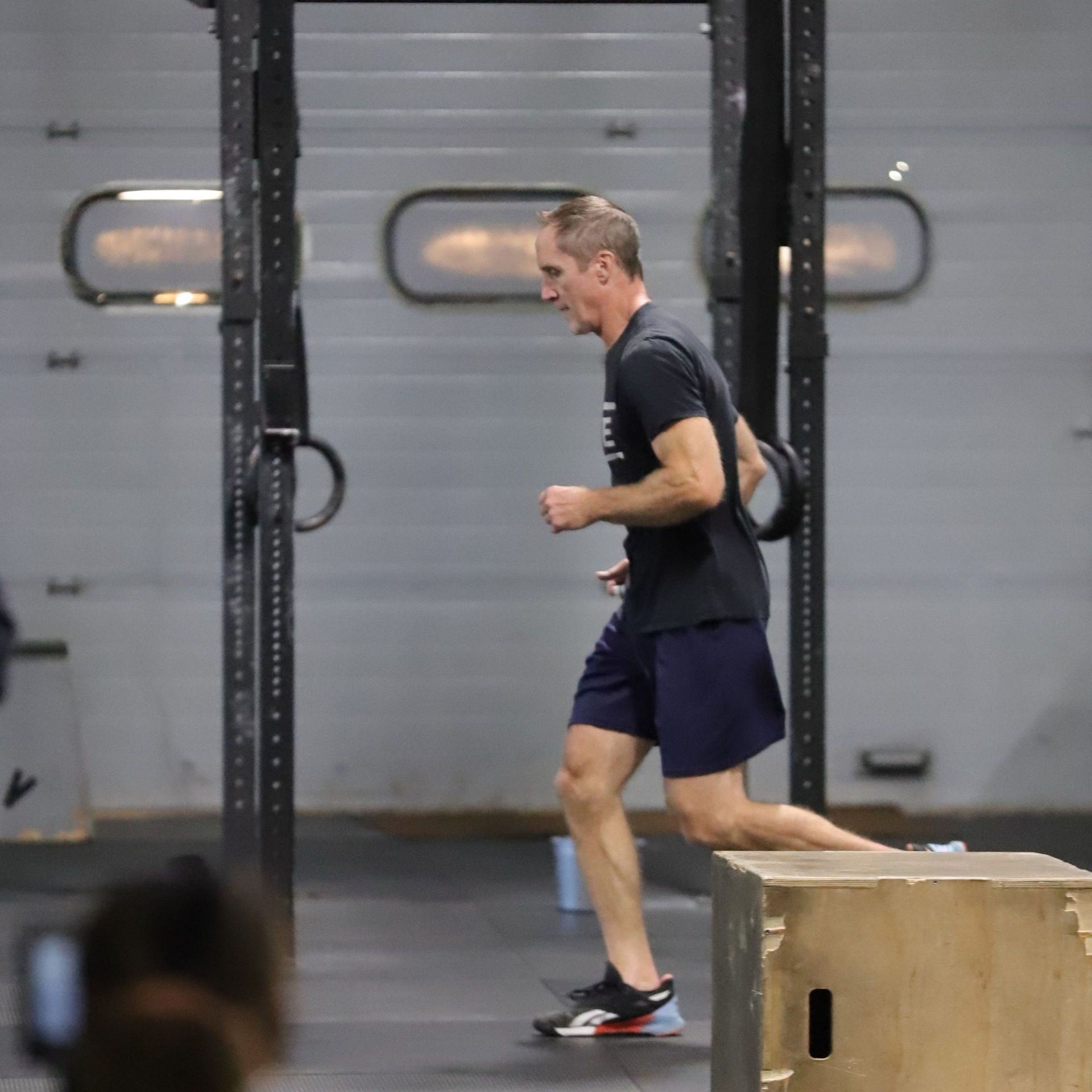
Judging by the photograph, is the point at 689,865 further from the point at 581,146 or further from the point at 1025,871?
the point at 1025,871

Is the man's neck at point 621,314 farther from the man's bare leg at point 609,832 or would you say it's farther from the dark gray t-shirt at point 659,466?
the man's bare leg at point 609,832

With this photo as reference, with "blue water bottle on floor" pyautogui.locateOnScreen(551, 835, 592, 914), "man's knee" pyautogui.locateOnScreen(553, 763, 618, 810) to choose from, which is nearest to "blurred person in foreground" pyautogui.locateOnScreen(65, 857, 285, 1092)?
"man's knee" pyautogui.locateOnScreen(553, 763, 618, 810)

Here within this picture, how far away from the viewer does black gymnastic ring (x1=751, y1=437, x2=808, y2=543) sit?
5.43m

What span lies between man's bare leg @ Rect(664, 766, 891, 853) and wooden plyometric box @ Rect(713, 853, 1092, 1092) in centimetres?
105

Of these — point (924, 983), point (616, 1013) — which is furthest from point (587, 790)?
point (924, 983)

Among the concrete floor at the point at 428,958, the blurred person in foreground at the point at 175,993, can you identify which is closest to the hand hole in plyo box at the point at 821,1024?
the concrete floor at the point at 428,958

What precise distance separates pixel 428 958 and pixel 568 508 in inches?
83.1

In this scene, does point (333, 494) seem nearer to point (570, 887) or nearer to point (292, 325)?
point (292, 325)

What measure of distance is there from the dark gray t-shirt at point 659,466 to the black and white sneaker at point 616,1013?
89 centimetres

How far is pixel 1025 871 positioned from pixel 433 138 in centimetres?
543

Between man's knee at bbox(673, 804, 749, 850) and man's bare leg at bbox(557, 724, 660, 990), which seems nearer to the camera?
man's knee at bbox(673, 804, 749, 850)

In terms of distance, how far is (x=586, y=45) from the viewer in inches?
335

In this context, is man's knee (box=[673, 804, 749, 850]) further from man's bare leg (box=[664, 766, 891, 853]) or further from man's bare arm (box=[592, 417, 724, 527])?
man's bare arm (box=[592, 417, 724, 527])

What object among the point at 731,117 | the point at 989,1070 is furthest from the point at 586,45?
the point at 989,1070
